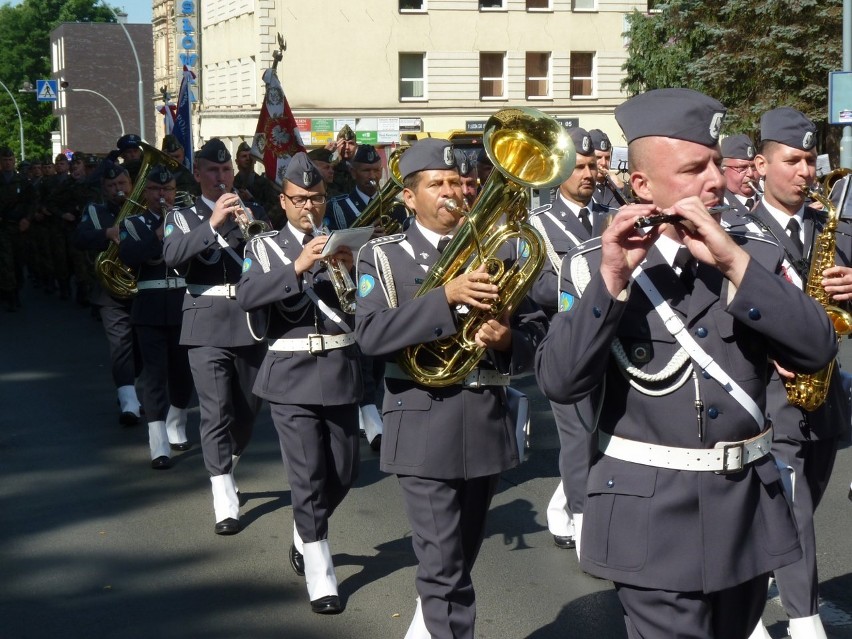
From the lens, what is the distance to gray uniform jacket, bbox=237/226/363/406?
636 cm

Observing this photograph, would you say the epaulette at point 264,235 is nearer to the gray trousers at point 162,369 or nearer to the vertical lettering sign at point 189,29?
the gray trousers at point 162,369

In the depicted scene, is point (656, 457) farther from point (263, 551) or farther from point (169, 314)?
point (169, 314)

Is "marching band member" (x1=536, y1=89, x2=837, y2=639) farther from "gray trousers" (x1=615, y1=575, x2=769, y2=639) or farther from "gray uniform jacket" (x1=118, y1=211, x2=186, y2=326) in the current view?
"gray uniform jacket" (x1=118, y1=211, x2=186, y2=326)

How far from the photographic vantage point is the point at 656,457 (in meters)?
3.52

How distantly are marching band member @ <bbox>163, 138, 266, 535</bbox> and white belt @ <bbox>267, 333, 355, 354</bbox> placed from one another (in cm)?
111

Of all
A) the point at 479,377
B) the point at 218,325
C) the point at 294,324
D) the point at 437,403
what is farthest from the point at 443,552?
the point at 218,325

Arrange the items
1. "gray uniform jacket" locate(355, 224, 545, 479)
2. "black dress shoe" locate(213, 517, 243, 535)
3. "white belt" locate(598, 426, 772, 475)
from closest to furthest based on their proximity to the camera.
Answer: "white belt" locate(598, 426, 772, 475)
"gray uniform jacket" locate(355, 224, 545, 479)
"black dress shoe" locate(213, 517, 243, 535)

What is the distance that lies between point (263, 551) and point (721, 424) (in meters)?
4.17

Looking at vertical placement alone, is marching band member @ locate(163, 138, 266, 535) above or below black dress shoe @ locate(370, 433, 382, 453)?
above

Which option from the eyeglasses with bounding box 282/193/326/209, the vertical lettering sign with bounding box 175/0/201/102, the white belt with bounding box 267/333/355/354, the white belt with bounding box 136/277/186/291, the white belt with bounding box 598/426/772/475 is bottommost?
the white belt with bounding box 136/277/186/291

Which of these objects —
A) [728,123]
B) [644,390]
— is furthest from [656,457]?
[728,123]

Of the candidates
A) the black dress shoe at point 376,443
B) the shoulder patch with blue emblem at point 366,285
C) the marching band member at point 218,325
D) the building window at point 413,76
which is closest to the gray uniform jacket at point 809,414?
the shoulder patch with blue emblem at point 366,285

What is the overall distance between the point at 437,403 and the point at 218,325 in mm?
2997

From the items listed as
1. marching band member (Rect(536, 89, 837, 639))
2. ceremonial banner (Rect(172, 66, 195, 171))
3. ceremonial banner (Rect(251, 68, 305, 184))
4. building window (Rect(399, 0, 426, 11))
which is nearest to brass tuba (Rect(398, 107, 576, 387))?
marching band member (Rect(536, 89, 837, 639))
